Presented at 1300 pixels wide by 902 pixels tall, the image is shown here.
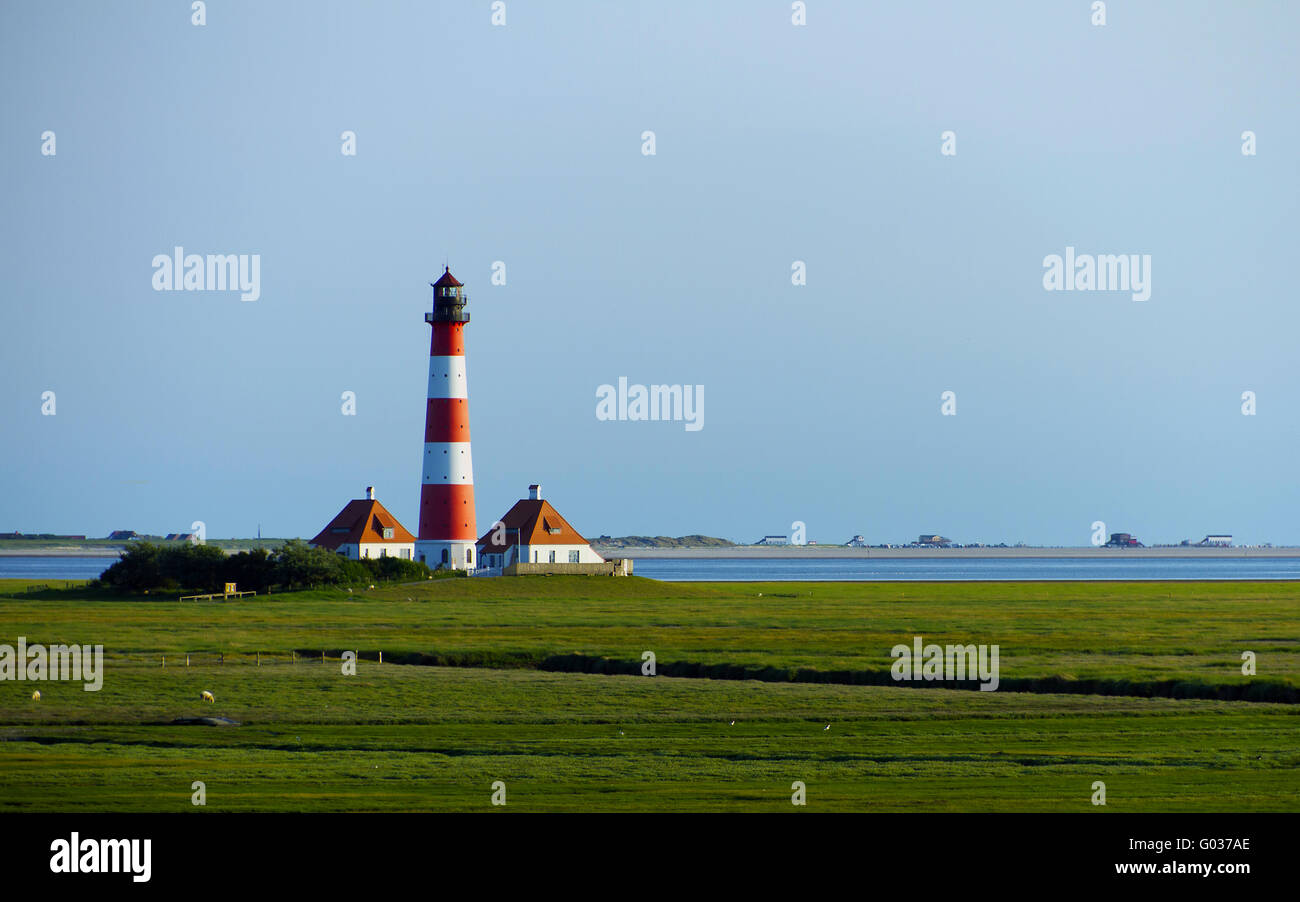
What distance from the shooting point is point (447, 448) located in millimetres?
96688

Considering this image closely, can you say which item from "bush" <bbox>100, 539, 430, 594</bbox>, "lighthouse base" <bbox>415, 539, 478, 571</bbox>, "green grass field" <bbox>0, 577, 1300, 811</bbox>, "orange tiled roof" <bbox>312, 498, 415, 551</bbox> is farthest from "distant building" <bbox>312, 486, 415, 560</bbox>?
"green grass field" <bbox>0, 577, 1300, 811</bbox>

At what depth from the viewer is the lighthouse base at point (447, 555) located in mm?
99438

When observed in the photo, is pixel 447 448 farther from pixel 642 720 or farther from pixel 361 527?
pixel 642 720

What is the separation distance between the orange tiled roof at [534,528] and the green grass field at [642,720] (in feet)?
107

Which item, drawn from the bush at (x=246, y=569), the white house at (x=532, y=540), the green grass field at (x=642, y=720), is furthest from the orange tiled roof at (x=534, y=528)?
→ the green grass field at (x=642, y=720)

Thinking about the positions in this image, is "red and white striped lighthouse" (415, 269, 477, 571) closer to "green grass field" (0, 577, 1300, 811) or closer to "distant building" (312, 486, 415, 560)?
"distant building" (312, 486, 415, 560)

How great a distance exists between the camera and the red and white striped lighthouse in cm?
9688

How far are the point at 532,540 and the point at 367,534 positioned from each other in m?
11.3

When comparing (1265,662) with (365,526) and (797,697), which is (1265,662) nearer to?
(797,697)

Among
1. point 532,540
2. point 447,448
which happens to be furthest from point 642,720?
point 532,540

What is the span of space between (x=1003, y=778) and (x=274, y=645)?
3525 cm

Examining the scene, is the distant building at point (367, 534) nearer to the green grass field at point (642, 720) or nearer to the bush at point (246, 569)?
the bush at point (246, 569)
